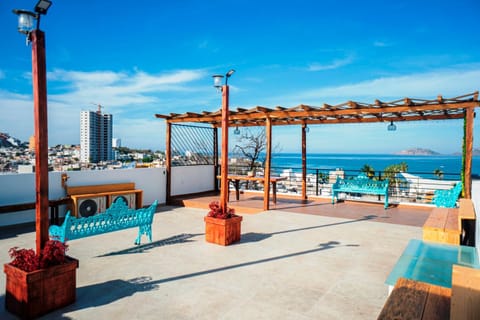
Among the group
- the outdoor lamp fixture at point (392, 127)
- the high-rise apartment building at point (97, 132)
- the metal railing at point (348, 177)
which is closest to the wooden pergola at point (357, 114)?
the outdoor lamp fixture at point (392, 127)

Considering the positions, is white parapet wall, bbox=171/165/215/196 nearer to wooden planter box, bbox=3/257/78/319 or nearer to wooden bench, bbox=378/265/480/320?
wooden planter box, bbox=3/257/78/319

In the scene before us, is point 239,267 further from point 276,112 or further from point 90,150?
point 90,150

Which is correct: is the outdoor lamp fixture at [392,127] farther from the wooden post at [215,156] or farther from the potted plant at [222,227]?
the wooden post at [215,156]

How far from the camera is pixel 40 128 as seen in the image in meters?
2.71

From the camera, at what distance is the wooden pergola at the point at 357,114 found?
20.9 ft

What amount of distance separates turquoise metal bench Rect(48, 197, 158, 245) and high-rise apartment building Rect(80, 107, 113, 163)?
7698mm

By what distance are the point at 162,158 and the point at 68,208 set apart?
3.60 meters

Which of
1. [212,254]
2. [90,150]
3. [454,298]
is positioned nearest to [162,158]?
[90,150]

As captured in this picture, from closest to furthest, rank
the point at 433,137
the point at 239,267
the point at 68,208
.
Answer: the point at 239,267 → the point at 68,208 → the point at 433,137

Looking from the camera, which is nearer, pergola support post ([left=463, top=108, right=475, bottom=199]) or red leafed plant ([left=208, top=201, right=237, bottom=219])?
red leafed plant ([left=208, top=201, right=237, bottom=219])

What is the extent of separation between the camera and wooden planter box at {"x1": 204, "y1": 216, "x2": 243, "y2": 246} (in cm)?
478

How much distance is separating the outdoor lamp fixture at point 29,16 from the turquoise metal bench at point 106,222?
2.22 metres

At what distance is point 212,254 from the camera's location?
4.35 metres

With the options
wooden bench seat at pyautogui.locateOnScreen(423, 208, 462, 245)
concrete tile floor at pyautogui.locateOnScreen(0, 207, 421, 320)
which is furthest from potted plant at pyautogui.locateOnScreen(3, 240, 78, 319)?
wooden bench seat at pyautogui.locateOnScreen(423, 208, 462, 245)
